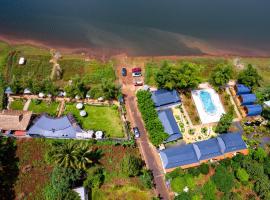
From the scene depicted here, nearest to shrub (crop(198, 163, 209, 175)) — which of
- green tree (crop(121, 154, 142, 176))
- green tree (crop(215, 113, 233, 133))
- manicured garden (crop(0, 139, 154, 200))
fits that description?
green tree (crop(215, 113, 233, 133))

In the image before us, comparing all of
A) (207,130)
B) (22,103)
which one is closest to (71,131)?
(22,103)

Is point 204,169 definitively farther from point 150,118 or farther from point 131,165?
point 150,118

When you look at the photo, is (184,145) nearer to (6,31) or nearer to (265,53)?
(265,53)

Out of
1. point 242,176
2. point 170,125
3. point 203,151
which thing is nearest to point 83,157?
point 170,125

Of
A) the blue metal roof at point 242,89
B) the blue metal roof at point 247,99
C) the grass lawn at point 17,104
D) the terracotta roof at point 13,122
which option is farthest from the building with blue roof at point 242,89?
the grass lawn at point 17,104

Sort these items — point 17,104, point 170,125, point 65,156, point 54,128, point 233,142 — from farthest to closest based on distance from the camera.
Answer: point 17,104 → point 170,125 → point 233,142 → point 54,128 → point 65,156

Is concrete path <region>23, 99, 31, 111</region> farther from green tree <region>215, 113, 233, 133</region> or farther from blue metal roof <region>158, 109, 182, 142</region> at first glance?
green tree <region>215, 113, 233, 133</region>
